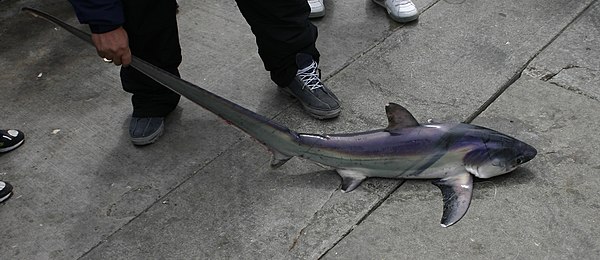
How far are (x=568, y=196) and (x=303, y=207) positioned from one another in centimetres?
105

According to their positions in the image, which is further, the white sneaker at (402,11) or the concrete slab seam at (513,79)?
the white sneaker at (402,11)

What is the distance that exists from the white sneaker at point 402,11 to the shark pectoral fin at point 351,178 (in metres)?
1.45

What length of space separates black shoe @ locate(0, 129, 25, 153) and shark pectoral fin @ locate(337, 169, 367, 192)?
5.23 feet

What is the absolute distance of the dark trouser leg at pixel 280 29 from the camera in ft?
9.56

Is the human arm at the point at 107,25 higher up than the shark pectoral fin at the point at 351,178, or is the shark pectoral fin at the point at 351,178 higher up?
the human arm at the point at 107,25

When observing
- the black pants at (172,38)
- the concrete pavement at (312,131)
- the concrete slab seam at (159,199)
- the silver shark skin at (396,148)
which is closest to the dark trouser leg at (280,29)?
the black pants at (172,38)

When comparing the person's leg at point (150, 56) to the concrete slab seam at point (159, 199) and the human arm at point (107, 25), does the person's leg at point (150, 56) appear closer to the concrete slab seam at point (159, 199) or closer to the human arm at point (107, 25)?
the human arm at point (107, 25)

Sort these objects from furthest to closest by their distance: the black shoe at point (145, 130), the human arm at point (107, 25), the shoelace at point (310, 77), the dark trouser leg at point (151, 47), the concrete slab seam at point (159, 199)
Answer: the shoelace at point (310, 77) → the black shoe at point (145, 130) → the dark trouser leg at point (151, 47) → the concrete slab seam at point (159, 199) → the human arm at point (107, 25)

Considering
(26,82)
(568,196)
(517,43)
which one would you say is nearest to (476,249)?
(568,196)

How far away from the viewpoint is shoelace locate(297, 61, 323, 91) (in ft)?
10.4

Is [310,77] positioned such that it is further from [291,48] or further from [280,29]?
[280,29]

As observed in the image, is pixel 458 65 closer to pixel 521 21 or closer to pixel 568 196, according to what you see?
pixel 521 21

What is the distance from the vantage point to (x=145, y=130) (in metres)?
3.07

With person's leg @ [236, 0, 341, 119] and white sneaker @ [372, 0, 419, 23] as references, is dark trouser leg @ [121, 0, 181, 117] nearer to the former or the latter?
person's leg @ [236, 0, 341, 119]
